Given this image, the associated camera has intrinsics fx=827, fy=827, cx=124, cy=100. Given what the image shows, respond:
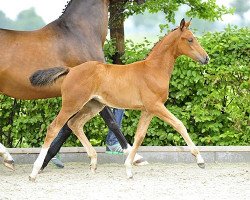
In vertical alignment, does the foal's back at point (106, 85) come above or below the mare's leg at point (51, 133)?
above

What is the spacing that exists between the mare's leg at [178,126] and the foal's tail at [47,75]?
1.20 m

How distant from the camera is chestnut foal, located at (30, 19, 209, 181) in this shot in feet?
30.1

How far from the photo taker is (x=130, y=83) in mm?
9281

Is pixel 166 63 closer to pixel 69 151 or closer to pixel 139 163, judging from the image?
pixel 139 163

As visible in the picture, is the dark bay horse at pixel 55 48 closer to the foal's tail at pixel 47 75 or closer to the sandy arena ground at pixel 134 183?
the foal's tail at pixel 47 75

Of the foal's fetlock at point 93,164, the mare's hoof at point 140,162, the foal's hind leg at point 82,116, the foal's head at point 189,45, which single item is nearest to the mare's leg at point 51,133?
the foal's hind leg at point 82,116

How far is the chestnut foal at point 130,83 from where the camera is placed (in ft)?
30.1

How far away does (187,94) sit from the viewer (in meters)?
11.8

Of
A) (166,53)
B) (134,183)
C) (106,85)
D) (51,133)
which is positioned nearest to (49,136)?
(51,133)

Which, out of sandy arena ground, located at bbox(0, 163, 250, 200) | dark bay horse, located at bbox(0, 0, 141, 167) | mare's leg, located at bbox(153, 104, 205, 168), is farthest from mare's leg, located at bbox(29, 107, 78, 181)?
mare's leg, located at bbox(153, 104, 205, 168)

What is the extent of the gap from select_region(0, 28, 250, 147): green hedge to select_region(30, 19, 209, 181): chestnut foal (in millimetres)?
2313

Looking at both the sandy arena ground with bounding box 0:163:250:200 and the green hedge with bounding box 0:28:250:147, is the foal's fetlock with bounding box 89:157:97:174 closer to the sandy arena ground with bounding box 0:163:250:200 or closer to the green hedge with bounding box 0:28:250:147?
the sandy arena ground with bounding box 0:163:250:200

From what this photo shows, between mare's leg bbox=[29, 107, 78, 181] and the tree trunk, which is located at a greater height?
the tree trunk

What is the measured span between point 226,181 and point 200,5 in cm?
430
